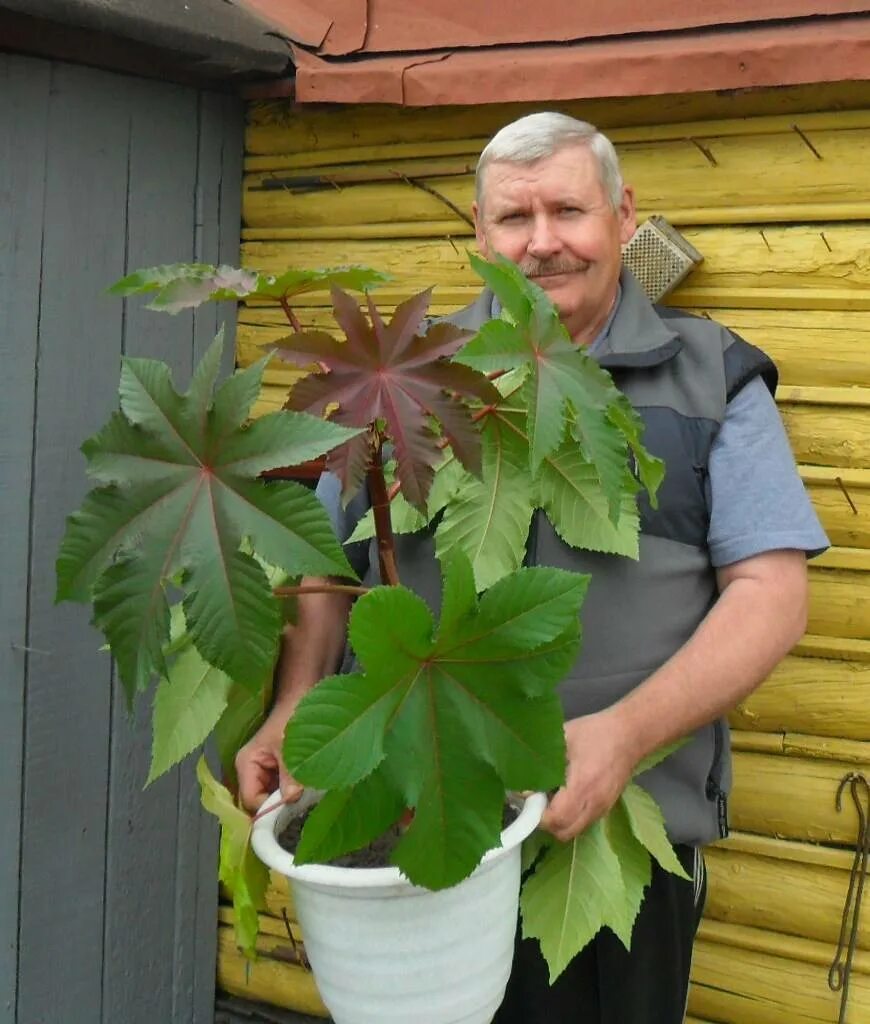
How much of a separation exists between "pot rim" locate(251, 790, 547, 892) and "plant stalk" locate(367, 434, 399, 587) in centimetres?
26

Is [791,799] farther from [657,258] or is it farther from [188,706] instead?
[188,706]

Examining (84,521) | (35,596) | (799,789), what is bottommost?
(799,789)

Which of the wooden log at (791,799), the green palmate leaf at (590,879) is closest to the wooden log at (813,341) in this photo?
the wooden log at (791,799)

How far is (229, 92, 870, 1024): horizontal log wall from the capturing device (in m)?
1.89

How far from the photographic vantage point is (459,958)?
103 centimetres

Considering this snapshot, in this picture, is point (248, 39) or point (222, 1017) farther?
point (222, 1017)

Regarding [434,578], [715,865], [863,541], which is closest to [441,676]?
[434,578]

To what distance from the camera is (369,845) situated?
1.09 meters

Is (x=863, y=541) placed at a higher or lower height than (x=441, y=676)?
higher

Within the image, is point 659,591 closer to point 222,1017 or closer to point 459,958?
point 459,958

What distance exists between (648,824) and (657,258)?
1064mm

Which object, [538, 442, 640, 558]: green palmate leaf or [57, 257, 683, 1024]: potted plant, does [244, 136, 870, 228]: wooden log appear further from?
[57, 257, 683, 1024]: potted plant

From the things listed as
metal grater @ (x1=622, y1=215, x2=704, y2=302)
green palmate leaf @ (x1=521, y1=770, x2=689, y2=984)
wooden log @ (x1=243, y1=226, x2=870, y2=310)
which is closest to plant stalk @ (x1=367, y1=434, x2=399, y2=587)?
green palmate leaf @ (x1=521, y1=770, x2=689, y2=984)

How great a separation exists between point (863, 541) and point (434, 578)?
873mm
